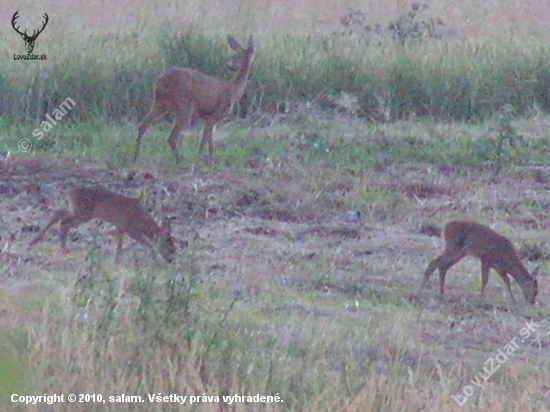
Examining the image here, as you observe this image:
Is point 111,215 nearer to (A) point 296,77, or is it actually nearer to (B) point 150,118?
(B) point 150,118

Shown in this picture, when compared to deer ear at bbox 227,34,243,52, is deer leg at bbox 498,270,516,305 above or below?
below

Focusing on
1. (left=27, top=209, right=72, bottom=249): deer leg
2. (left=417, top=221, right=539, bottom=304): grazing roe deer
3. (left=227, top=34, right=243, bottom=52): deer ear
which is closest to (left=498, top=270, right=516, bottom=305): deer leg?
(left=417, top=221, right=539, bottom=304): grazing roe deer

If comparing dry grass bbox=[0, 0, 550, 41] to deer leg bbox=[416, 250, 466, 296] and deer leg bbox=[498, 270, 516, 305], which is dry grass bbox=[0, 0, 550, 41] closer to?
deer leg bbox=[416, 250, 466, 296]

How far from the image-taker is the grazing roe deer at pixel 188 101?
453 inches

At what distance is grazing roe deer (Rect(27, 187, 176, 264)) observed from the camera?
841cm

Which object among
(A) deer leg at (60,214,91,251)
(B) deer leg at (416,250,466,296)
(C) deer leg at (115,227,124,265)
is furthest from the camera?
(A) deer leg at (60,214,91,251)

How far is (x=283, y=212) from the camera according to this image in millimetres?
10070

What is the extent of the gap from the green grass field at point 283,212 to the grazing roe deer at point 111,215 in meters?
0.21

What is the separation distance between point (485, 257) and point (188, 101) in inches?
166

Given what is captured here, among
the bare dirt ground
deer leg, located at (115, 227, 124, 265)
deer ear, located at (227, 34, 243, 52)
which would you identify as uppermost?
deer ear, located at (227, 34, 243, 52)

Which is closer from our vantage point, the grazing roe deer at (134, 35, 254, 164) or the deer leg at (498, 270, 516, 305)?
the deer leg at (498, 270, 516, 305)

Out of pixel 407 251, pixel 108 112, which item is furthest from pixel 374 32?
pixel 407 251

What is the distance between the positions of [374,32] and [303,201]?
25.0ft

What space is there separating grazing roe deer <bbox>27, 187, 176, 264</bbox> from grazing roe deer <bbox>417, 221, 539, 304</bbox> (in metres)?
1.93
